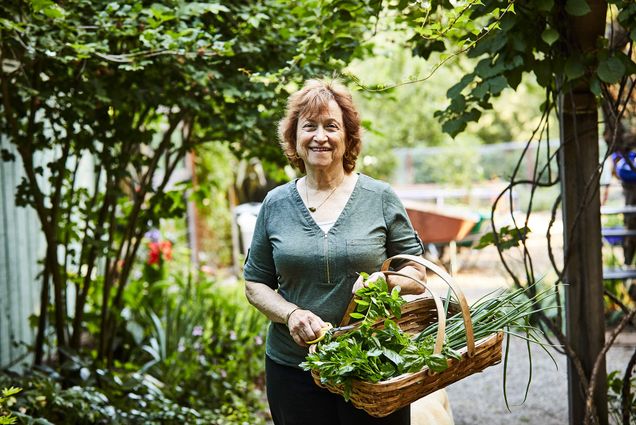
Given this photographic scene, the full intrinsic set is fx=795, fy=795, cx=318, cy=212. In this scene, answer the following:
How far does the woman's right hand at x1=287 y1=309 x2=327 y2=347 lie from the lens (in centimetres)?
227

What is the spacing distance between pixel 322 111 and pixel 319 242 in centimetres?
41

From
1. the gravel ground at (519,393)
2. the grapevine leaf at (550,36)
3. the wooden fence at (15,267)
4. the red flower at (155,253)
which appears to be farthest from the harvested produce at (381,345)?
the red flower at (155,253)

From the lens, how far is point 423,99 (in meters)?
16.0

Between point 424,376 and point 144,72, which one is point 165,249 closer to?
point 144,72

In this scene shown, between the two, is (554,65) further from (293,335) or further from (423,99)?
(423,99)

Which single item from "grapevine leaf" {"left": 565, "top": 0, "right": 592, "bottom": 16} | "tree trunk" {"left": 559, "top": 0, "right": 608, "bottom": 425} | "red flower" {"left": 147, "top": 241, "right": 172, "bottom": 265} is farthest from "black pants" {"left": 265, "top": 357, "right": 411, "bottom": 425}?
"red flower" {"left": 147, "top": 241, "right": 172, "bottom": 265}

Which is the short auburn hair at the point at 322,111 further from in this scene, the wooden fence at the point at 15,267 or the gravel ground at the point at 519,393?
the wooden fence at the point at 15,267

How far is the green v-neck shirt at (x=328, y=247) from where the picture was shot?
2400 mm

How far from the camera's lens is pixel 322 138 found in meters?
2.43

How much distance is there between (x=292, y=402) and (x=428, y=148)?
47.9ft

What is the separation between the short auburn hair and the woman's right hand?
0.53 metres

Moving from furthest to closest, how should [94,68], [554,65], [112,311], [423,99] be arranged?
[423,99]
[112,311]
[94,68]
[554,65]

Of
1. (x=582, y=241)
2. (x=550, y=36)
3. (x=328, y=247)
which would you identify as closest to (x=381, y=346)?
(x=328, y=247)

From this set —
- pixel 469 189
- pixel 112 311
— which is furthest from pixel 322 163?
pixel 469 189
